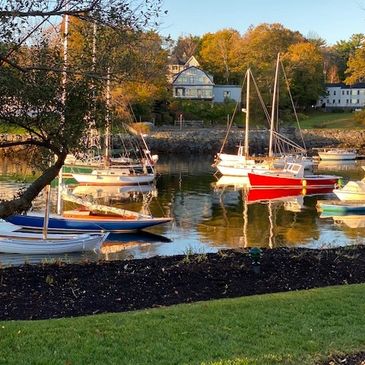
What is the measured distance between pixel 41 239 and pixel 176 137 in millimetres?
63664

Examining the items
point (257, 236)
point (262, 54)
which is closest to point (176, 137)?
point (262, 54)

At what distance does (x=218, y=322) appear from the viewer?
880cm

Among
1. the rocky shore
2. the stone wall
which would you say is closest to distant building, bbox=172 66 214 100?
the rocky shore

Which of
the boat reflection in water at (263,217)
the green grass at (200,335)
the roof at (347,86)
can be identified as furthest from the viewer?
the roof at (347,86)

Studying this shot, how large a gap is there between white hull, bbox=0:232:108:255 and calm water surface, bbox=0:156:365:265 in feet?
0.88

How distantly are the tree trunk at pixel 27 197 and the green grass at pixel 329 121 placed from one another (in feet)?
311

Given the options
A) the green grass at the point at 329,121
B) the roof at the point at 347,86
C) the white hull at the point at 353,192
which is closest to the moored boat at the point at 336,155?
the green grass at the point at 329,121

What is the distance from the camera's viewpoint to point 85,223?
75.9ft

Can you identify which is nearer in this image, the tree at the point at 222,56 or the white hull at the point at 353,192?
the white hull at the point at 353,192

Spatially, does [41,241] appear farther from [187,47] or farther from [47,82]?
[187,47]

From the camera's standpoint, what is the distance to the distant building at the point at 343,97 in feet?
420

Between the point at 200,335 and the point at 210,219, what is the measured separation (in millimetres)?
22314

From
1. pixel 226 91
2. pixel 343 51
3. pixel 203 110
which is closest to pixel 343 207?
pixel 203 110

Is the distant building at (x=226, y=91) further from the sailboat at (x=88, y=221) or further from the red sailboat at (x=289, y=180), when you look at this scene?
the sailboat at (x=88, y=221)
